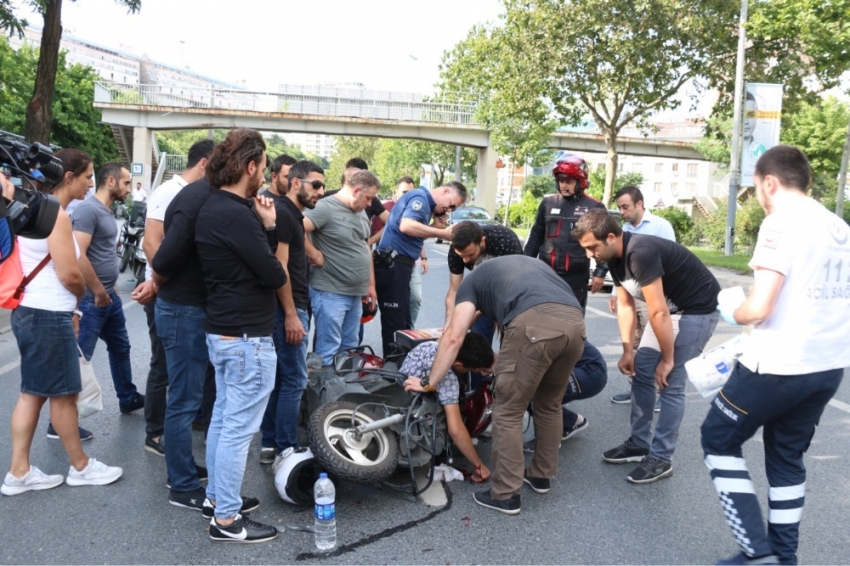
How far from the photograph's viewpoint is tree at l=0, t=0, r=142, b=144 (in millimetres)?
14578

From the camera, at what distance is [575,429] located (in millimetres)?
5371

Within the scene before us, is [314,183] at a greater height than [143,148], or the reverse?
[143,148]

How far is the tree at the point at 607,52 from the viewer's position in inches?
913

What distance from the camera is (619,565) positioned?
3.41 m

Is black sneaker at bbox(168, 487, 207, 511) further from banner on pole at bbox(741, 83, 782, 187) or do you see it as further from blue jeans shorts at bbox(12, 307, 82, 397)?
banner on pole at bbox(741, 83, 782, 187)

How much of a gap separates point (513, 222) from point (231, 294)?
151 ft

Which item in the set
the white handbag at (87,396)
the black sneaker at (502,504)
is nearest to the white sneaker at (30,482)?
the white handbag at (87,396)

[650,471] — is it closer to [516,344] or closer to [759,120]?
[516,344]

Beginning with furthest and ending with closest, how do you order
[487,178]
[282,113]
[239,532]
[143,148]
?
1. [487,178]
2. [143,148]
3. [282,113]
4. [239,532]

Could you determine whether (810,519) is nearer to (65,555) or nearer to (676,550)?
(676,550)

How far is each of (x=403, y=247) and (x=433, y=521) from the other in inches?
120

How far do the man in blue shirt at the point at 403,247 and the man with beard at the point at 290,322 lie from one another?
1.57m

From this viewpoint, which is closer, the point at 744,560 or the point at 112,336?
the point at 744,560

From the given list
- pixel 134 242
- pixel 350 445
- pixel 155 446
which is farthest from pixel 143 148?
pixel 350 445
